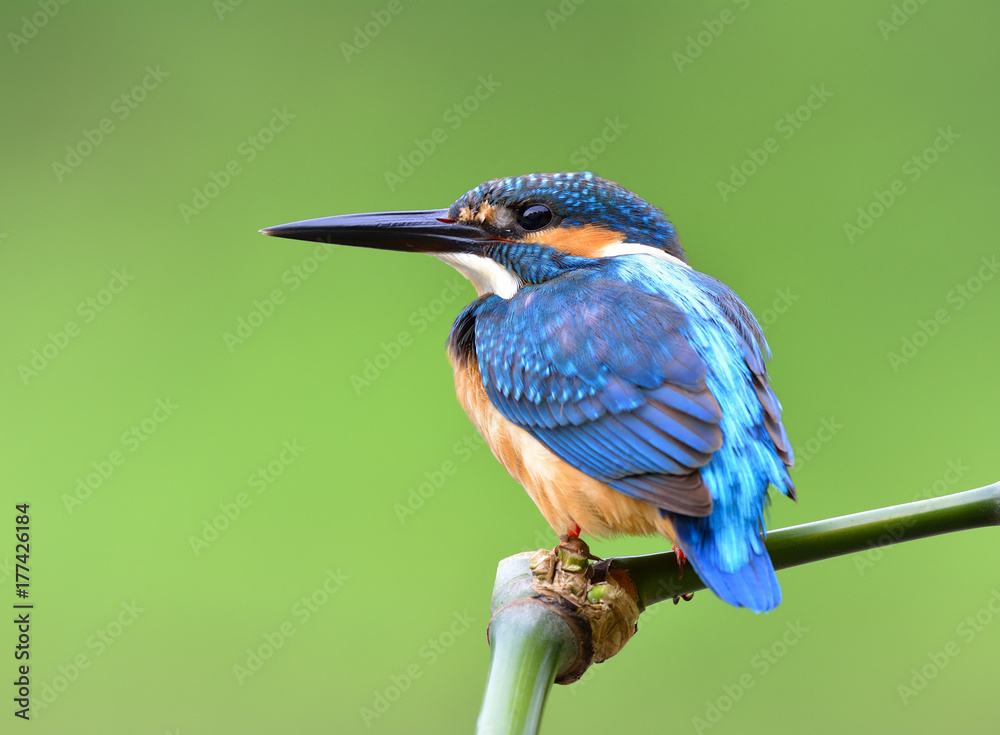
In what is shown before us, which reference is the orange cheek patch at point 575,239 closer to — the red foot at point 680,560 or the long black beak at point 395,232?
the long black beak at point 395,232

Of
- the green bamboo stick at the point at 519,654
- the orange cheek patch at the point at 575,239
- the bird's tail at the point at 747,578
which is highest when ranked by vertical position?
the orange cheek patch at the point at 575,239

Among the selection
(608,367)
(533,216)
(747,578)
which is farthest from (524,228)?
(747,578)

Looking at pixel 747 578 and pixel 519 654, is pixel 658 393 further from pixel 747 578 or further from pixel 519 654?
pixel 519 654

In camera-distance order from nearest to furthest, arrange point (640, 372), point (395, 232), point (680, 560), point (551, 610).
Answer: point (551, 610), point (680, 560), point (640, 372), point (395, 232)

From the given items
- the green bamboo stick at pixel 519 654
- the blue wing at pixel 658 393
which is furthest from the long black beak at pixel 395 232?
the green bamboo stick at pixel 519 654

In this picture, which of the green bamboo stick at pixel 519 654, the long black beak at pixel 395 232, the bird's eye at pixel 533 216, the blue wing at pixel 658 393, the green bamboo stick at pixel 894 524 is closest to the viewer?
the green bamboo stick at pixel 519 654

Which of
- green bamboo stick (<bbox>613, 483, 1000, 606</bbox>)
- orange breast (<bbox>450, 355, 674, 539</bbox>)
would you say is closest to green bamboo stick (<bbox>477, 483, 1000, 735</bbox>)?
green bamboo stick (<bbox>613, 483, 1000, 606</bbox>)

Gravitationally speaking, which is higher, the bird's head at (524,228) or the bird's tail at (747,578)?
the bird's head at (524,228)
